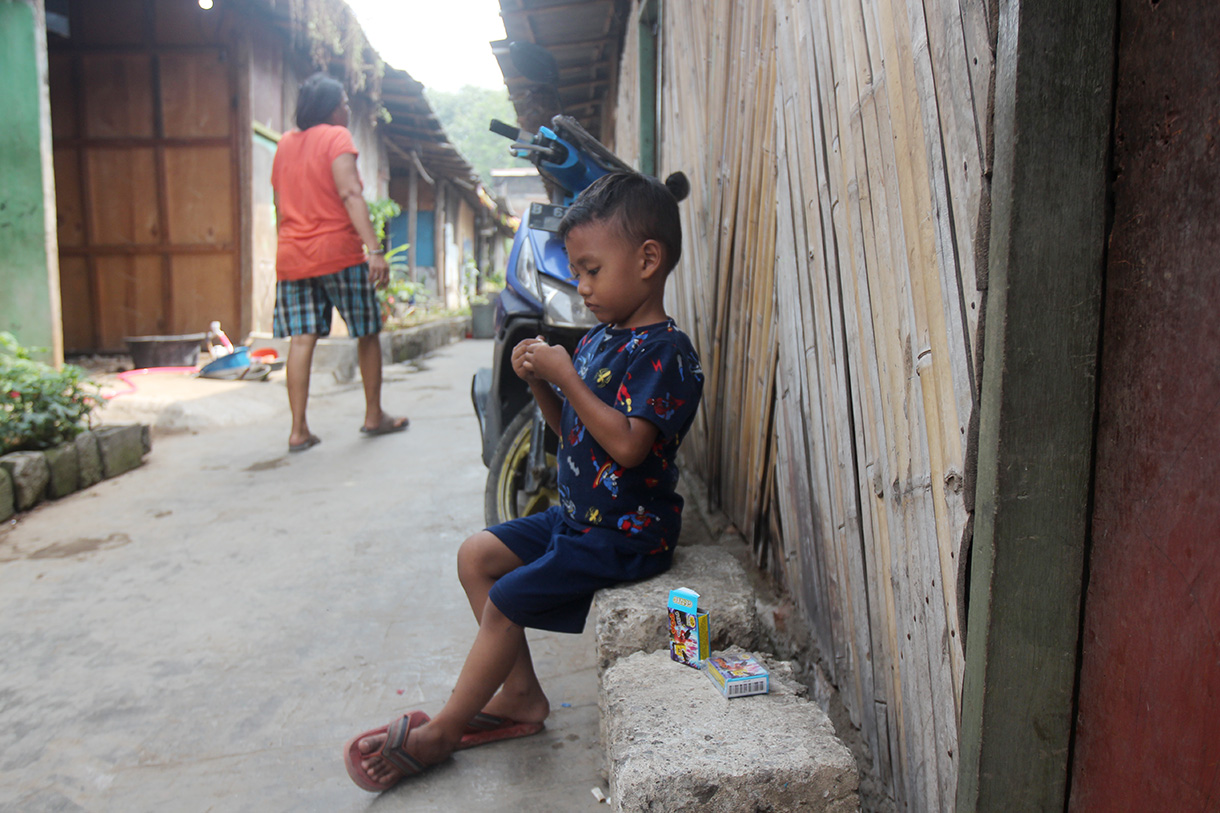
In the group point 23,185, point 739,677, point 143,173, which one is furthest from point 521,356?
point 143,173

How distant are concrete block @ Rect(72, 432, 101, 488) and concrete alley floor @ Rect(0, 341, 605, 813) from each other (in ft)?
0.22

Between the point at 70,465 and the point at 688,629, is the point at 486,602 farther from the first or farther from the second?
the point at 70,465

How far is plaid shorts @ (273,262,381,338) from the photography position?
4.68 meters

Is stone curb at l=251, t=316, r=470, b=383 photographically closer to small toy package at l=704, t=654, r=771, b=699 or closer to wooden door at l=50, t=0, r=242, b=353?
wooden door at l=50, t=0, r=242, b=353

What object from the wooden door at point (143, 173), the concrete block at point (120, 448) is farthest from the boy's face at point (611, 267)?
the wooden door at point (143, 173)

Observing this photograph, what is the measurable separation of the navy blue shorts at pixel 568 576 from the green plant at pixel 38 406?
3.00 metres

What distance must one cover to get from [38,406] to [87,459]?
317mm

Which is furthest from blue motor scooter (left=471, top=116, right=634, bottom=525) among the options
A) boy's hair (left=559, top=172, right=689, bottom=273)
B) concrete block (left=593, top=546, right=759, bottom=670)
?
concrete block (left=593, top=546, right=759, bottom=670)

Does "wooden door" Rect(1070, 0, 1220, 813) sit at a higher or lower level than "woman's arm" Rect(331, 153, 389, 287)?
lower

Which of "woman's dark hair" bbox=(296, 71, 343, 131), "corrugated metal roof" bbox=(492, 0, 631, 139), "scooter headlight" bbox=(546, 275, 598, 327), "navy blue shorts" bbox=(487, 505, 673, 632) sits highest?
"corrugated metal roof" bbox=(492, 0, 631, 139)

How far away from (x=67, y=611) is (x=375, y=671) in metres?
1.09

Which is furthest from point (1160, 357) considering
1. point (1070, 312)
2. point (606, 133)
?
point (606, 133)

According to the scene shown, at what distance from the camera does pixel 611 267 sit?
1.73 m

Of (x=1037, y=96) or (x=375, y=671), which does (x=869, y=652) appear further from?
(x=375, y=671)
